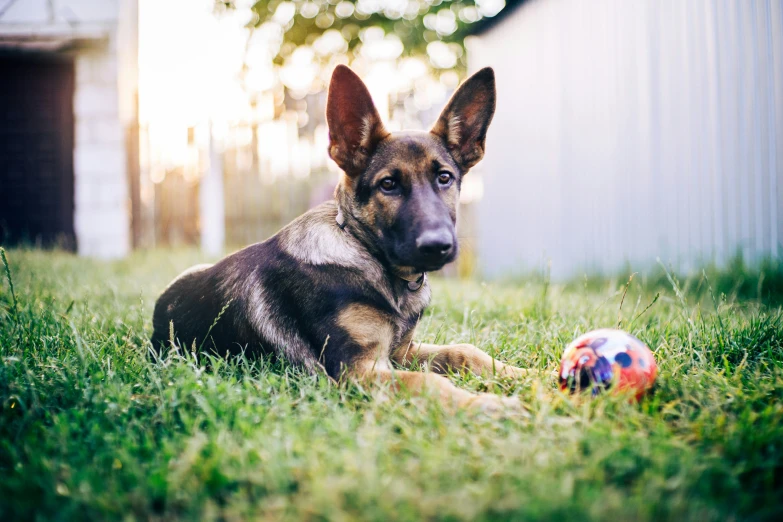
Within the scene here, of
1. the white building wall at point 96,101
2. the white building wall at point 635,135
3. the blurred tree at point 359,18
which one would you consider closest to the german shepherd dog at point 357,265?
the white building wall at point 635,135

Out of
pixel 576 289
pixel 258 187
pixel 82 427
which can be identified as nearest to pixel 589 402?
pixel 82 427

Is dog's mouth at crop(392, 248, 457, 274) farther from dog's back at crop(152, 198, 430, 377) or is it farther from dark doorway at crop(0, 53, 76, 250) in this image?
dark doorway at crop(0, 53, 76, 250)

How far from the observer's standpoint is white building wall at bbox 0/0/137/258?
31.2 ft

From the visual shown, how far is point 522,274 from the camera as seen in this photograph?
7.19m

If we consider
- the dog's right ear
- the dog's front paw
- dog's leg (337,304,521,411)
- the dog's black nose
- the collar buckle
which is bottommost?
the dog's front paw

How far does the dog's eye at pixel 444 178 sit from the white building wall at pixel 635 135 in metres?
1.36

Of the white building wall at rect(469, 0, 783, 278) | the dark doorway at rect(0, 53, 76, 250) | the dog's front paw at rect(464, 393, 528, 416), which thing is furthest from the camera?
the dark doorway at rect(0, 53, 76, 250)

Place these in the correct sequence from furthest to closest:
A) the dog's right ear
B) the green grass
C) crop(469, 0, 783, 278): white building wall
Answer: crop(469, 0, 783, 278): white building wall, the dog's right ear, the green grass

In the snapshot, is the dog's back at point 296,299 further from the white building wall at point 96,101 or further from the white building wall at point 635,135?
the white building wall at point 96,101

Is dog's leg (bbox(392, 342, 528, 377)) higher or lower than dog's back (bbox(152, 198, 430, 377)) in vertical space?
lower

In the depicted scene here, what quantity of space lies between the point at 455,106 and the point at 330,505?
2.55m

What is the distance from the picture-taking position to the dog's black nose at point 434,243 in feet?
9.00

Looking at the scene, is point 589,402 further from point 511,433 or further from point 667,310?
point 667,310

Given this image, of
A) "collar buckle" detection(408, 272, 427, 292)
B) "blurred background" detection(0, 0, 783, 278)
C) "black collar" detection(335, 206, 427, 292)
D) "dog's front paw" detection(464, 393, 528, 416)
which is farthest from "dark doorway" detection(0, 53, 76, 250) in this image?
"dog's front paw" detection(464, 393, 528, 416)
